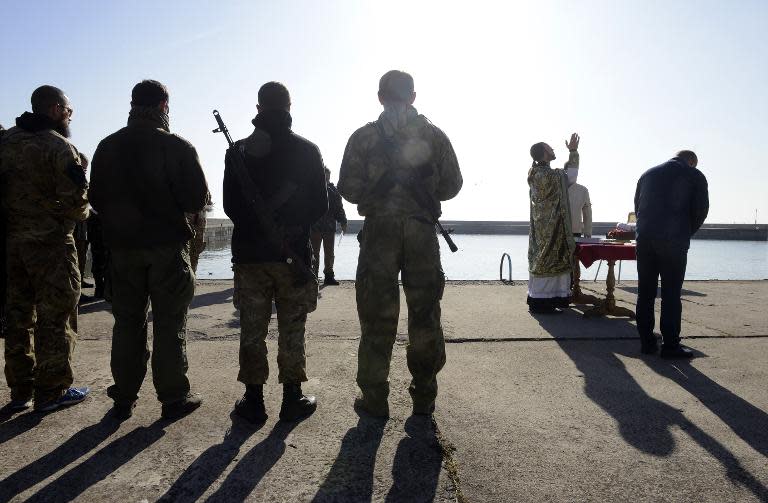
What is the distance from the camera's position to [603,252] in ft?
21.2

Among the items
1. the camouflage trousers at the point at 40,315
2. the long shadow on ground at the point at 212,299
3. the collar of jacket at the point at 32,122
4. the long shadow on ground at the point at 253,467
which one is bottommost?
the long shadow on ground at the point at 212,299

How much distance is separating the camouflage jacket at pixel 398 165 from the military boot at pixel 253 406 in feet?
3.94

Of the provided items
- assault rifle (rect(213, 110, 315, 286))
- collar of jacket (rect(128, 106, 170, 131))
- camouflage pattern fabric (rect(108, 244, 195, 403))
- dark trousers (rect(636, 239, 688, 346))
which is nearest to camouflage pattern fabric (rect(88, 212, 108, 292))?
camouflage pattern fabric (rect(108, 244, 195, 403))

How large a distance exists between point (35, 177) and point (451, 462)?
279 cm

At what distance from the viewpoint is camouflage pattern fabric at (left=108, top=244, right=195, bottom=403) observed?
2.95 metres

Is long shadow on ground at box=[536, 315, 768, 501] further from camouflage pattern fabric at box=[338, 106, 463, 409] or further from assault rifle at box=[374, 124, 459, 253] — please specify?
assault rifle at box=[374, 124, 459, 253]

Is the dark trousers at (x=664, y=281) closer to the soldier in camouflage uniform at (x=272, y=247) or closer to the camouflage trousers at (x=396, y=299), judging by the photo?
the camouflage trousers at (x=396, y=299)

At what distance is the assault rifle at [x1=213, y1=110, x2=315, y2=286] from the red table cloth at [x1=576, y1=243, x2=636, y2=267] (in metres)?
4.63

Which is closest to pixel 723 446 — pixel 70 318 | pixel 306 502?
pixel 306 502

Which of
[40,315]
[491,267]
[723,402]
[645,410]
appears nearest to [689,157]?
[723,402]

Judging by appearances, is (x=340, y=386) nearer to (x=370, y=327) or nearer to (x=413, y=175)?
(x=370, y=327)

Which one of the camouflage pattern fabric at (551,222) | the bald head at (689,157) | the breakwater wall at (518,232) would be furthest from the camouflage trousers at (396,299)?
the breakwater wall at (518,232)

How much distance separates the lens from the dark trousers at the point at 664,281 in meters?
4.50

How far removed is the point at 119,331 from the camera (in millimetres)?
3000
